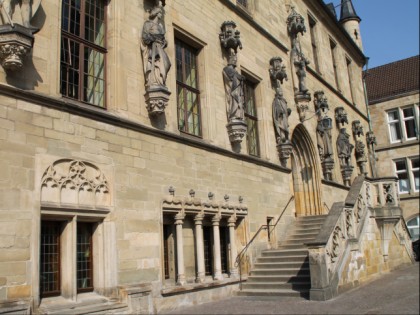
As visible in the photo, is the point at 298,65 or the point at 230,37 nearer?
the point at 230,37

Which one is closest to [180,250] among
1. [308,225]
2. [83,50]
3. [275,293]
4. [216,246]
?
[216,246]

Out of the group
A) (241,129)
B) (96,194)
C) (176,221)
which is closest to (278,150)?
(241,129)

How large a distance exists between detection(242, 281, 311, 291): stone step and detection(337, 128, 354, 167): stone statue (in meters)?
10.5

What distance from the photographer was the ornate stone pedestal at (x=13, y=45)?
6.66m

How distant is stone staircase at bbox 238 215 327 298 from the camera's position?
10316mm

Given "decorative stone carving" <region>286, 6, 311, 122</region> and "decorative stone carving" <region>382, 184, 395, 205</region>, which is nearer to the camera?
"decorative stone carving" <region>382, 184, 395, 205</region>

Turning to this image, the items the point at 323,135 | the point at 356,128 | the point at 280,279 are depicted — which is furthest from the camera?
the point at 356,128

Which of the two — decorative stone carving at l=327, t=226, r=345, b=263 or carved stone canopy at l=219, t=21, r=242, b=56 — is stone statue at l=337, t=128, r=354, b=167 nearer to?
carved stone canopy at l=219, t=21, r=242, b=56

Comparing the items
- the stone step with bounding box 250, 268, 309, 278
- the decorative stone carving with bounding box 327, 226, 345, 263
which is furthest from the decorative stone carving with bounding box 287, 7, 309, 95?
the stone step with bounding box 250, 268, 309, 278

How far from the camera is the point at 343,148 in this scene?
20.2 metres

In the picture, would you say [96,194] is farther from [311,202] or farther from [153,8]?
[311,202]

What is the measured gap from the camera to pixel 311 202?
55.9ft

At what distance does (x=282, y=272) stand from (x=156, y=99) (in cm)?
529

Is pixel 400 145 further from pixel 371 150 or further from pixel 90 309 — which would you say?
pixel 90 309
